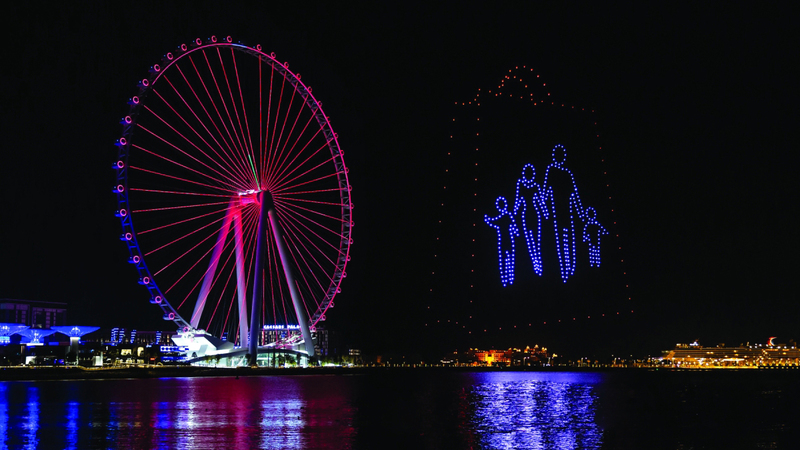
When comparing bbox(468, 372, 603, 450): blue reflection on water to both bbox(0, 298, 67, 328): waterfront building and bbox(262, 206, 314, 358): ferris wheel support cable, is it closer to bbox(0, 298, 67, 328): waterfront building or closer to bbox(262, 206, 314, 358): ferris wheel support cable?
bbox(262, 206, 314, 358): ferris wheel support cable

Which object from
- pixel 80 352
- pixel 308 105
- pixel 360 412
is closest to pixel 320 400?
pixel 360 412

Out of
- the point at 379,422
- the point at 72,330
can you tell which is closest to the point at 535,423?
the point at 379,422

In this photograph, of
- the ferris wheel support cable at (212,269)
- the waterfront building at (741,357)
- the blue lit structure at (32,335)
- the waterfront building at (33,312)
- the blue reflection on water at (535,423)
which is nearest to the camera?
the blue reflection on water at (535,423)

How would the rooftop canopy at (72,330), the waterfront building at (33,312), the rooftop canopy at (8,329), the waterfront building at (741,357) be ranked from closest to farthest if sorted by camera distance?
the rooftop canopy at (8,329)
the rooftop canopy at (72,330)
the waterfront building at (33,312)
the waterfront building at (741,357)

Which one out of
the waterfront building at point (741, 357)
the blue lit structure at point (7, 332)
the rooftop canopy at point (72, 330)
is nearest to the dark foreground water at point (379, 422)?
the blue lit structure at point (7, 332)

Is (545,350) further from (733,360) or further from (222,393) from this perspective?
(222,393)

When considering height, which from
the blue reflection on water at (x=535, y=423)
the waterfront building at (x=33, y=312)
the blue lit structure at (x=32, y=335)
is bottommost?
the blue reflection on water at (x=535, y=423)

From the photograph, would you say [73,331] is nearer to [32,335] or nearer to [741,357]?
[32,335]

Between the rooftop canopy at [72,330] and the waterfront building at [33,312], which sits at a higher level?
the waterfront building at [33,312]

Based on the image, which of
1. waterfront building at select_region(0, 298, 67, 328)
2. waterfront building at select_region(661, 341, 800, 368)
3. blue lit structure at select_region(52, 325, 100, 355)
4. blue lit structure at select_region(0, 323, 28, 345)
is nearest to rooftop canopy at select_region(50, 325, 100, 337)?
blue lit structure at select_region(52, 325, 100, 355)

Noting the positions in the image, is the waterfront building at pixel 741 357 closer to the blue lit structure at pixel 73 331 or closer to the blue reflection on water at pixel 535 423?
the blue lit structure at pixel 73 331

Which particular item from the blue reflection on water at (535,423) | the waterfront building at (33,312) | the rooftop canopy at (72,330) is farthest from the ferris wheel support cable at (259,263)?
the waterfront building at (33,312)

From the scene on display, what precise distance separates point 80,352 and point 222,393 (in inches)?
2257

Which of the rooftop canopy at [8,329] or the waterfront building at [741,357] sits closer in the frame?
the rooftop canopy at [8,329]
